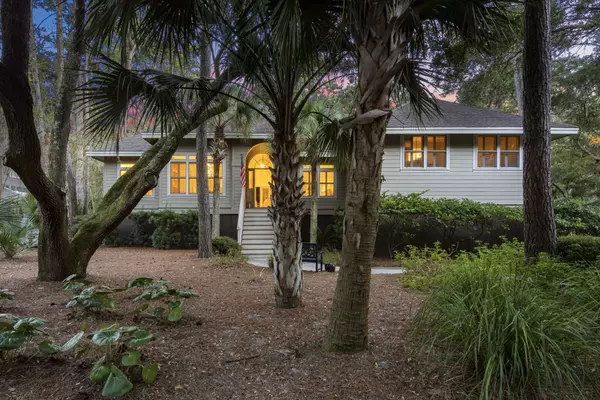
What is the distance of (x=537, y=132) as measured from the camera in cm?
593

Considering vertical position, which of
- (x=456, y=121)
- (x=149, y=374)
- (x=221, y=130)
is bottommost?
(x=149, y=374)

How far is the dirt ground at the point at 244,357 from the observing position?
252cm

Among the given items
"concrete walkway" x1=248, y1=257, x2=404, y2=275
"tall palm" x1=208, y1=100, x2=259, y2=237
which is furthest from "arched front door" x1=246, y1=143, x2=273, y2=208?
"concrete walkway" x1=248, y1=257, x2=404, y2=275

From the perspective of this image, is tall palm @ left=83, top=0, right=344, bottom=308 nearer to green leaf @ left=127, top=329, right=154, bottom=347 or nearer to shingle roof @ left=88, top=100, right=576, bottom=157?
green leaf @ left=127, top=329, right=154, bottom=347

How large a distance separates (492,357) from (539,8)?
247 inches

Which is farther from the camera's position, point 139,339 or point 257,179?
point 257,179

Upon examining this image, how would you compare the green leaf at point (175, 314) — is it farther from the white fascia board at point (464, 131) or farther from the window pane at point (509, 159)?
the window pane at point (509, 159)

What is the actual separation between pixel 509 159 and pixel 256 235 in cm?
1011

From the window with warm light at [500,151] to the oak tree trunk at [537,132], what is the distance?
24.8 feet

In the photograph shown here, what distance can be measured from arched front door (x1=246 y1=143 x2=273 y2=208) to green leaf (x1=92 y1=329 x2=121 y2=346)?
1312 cm

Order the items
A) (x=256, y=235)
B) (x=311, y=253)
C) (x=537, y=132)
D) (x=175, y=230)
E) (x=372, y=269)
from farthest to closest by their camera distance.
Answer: (x=175, y=230), (x=256, y=235), (x=372, y=269), (x=311, y=253), (x=537, y=132)

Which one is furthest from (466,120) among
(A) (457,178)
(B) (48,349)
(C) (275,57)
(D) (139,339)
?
(B) (48,349)

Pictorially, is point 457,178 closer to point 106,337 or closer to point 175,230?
point 175,230

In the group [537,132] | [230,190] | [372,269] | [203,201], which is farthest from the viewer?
[230,190]
